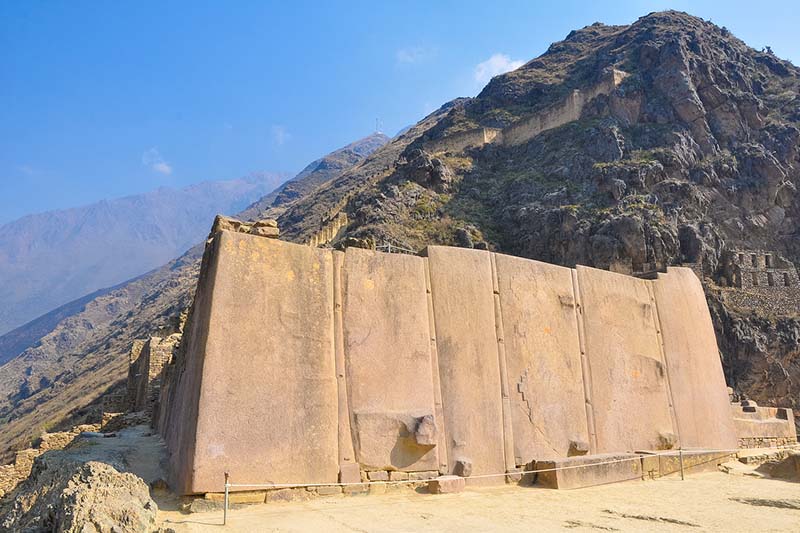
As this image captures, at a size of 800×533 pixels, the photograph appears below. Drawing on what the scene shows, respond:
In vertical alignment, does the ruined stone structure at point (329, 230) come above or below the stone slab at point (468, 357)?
above

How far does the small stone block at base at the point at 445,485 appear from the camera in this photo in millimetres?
6504

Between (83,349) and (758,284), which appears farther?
(83,349)

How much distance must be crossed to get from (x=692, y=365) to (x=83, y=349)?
8296 cm

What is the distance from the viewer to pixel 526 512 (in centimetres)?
579

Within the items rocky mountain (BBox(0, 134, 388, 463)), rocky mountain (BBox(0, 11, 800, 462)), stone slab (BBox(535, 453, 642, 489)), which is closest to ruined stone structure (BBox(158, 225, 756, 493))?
stone slab (BBox(535, 453, 642, 489))

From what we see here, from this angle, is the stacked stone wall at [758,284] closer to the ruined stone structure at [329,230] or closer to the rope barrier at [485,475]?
the ruined stone structure at [329,230]

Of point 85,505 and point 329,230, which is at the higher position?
point 329,230

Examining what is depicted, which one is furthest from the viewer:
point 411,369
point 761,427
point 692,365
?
point 761,427

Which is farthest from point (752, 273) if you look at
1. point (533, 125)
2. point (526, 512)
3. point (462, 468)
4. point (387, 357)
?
point (526, 512)

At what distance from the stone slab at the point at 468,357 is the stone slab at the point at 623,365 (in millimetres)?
1922

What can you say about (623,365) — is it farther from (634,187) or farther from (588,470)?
(634,187)

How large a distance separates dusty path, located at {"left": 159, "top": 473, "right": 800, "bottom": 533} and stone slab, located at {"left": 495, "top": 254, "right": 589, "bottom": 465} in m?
0.96

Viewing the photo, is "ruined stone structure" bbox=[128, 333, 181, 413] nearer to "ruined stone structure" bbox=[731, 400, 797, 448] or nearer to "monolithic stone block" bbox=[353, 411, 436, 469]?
"monolithic stone block" bbox=[353, 411, 436, 469]

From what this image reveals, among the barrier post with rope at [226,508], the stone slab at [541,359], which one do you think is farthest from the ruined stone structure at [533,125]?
the barrier post with rope at [226,508]
